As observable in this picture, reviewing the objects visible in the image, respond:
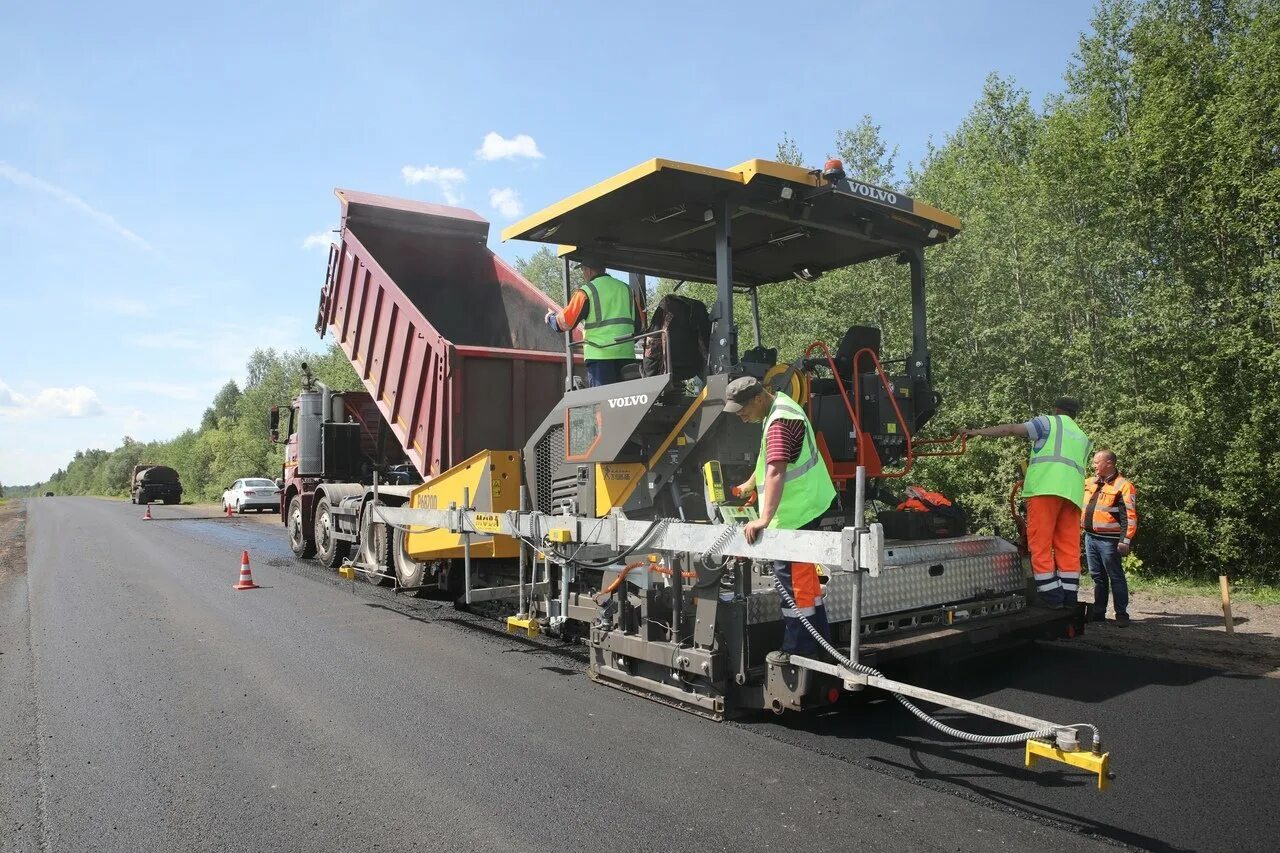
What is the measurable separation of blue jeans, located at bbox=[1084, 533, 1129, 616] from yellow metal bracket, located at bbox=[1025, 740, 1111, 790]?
4393mm

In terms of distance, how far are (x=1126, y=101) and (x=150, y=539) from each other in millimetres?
18263

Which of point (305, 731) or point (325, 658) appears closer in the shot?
point (305, 731)

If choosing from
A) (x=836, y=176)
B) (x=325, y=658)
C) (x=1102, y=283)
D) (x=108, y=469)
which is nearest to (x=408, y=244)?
(x=325, y=658)

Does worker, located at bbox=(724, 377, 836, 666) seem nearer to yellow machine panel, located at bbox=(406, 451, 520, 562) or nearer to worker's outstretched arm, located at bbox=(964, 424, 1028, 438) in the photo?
worker's outstretched arm, located at bbox=(964, 424, 1028, 438)

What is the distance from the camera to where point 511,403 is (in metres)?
7.72

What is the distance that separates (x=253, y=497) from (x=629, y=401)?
25.1m

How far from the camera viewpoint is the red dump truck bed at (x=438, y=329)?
757 centimetres

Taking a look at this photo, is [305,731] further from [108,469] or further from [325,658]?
[108,469]

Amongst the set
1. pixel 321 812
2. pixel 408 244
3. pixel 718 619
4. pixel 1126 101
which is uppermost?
pixel 1126 101

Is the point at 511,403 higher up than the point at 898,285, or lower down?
lower down

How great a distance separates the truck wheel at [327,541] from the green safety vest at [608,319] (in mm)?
6041

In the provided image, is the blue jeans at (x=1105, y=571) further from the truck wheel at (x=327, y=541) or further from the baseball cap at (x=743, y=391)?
the truck wheel at (x=327, y=541)

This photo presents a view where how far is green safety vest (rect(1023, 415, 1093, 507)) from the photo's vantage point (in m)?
5.43

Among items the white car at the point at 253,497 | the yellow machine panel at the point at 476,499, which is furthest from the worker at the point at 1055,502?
the white car at the point at 253,497
